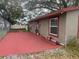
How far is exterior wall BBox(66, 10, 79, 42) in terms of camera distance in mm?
9070

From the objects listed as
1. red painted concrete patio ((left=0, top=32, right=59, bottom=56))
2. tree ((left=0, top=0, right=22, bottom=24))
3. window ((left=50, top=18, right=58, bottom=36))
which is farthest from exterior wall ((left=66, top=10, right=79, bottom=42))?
tree ((left=0, top=0, right=22, bottom=24))

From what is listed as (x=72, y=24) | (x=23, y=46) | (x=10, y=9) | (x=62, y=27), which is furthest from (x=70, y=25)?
(x=10, y=9)

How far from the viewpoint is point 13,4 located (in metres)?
25.9

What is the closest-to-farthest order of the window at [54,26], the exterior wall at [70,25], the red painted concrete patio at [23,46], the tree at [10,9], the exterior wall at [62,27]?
the red painted concrete patio at [23,46]
the exterior wall at [70,25]
the exterior wall at [62,27]
the window at [54,26]
the tree at [10,9]

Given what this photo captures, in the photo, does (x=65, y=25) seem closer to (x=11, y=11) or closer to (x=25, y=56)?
(x=25, y=56)

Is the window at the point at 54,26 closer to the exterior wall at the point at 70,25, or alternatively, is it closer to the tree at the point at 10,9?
the exterior wall at the point at 70,25

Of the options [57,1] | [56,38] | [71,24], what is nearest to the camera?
[71,24]

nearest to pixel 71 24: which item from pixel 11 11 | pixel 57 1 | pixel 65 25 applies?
pixel 65 25

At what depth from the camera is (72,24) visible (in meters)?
9.12

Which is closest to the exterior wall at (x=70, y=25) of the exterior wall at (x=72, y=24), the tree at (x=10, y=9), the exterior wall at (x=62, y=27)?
the exterior wall at (x=72, y=24)

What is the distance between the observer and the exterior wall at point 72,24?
907 centimetres

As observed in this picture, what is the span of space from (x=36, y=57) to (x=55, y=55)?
1007 mm

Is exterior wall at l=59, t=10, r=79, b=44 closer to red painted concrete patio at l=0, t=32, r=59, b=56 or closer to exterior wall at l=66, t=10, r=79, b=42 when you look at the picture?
exterior wall at l=66, t=10, r=79, b=42

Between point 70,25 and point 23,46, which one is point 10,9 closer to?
point 23,46
